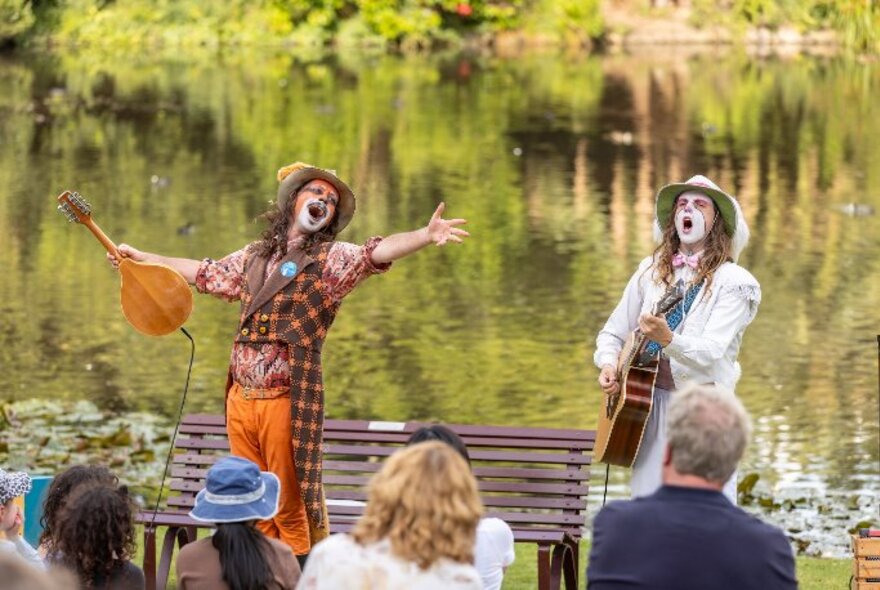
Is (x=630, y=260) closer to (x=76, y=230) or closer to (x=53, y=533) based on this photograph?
(x=76, y=230)

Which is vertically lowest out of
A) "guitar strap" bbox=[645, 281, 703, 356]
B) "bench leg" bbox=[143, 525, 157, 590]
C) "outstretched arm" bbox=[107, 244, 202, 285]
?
"bench leg" bbox=[143, 525, 157, 590]

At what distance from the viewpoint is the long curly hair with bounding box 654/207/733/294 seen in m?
5.99

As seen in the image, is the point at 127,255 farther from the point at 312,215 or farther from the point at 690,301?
the point at 690,301

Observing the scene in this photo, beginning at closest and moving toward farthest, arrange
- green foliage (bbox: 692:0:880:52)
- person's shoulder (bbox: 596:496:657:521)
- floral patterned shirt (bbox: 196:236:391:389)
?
1. person's shoulder (bbox: 596:496:657:521)
2. floral patterned shirt (bbox: 196:236:391:389)
3. green foliage (bbox: 692:0:880:52)

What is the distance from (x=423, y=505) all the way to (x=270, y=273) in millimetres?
2488

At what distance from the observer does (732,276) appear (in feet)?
19.4

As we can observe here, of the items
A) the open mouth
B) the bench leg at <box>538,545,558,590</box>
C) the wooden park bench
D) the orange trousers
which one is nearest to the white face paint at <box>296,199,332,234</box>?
the open mouth

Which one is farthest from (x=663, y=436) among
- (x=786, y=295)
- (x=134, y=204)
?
(x=134, y=204)

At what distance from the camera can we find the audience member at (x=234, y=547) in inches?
181

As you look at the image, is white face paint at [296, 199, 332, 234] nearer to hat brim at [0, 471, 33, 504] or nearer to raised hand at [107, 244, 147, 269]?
raised hand at [107, 244, 147, 269]

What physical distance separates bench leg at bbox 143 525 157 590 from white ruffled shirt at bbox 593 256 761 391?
5.24 feet

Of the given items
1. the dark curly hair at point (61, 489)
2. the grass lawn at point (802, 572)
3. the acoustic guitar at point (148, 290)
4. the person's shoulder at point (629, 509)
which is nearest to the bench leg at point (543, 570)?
the grass lawn at point (802, 572)

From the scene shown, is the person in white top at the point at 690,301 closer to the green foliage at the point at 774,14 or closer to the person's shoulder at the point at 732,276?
the person's shoulder at the point at 732,276

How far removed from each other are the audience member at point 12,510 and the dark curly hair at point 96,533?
1.59 feet
